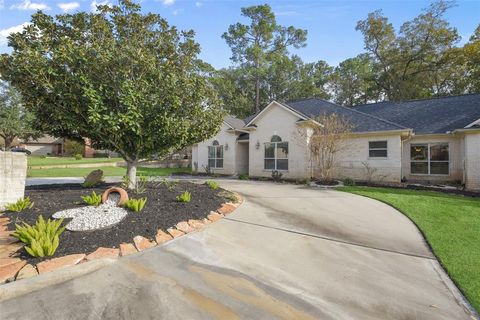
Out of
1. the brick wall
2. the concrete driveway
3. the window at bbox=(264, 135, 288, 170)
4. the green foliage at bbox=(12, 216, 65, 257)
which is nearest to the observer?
the concrete driveway

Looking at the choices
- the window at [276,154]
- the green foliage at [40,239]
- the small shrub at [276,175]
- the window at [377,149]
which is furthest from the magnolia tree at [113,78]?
the window at [377,149]

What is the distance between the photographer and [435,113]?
15.8m

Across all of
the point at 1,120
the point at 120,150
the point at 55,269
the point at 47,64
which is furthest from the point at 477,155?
the point at 1,120

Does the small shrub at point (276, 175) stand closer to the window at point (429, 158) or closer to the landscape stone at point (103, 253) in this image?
the window at point (429, 158)

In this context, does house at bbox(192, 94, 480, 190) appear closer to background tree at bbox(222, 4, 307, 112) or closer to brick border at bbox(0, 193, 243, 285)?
brick border at bbox(0, 193, 243, 285)

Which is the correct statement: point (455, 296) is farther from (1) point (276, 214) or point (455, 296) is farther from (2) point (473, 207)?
(2) point (473, 207)

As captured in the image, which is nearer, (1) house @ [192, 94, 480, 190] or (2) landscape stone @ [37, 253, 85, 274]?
(2) landscape stone @ [37, 253, 85, 274]

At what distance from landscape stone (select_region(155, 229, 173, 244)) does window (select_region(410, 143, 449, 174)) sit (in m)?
15.8

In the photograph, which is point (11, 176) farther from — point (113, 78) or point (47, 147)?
point (47, 147)

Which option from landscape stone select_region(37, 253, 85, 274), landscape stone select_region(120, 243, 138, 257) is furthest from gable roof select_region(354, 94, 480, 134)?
landscape stone select_region(37, 253, 85, 274)

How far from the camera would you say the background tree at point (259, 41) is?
34.7m

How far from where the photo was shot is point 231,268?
3879 mm

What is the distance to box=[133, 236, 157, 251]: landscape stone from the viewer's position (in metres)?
4.46

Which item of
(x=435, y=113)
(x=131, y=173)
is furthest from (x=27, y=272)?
(x=435, y=113)
